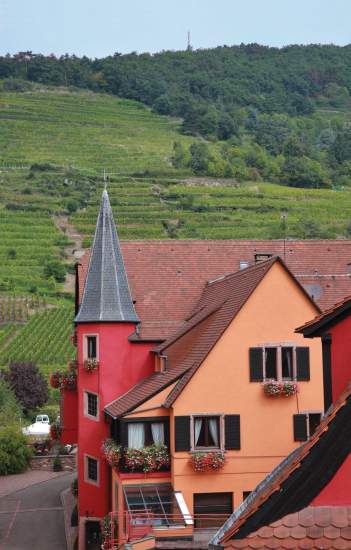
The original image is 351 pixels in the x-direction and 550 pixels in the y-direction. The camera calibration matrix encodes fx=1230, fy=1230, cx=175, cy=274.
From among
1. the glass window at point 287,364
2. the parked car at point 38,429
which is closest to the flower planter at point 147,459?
the glass window at point 287,364

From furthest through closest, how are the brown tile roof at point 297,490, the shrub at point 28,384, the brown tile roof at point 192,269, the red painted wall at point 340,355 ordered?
the shrub at point 28,384 → the brown tile roof at point 192,269 → the red painted wall at point 340,355 → the brown tile roof at point 297,490

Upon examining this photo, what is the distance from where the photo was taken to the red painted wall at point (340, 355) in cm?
1455

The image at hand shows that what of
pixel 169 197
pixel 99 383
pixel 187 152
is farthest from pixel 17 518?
pixel 187 152

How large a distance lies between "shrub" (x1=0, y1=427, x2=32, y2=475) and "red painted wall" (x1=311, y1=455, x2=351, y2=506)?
3581 centimetres

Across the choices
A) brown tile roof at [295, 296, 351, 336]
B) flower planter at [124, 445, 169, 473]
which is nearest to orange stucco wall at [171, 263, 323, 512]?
flower planter at [124, 445, 169, 473]

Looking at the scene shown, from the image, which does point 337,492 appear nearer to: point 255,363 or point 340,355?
point 340,355

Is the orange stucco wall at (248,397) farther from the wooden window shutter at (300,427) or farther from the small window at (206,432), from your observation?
the small window at (206,432)

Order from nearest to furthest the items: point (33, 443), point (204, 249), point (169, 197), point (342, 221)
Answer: point (204, 249) < point (33, 443) < point (342, 221) < point (169, 197)

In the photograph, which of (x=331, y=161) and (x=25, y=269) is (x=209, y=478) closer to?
(x=25, y=269)

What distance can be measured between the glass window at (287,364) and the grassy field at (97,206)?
189ft

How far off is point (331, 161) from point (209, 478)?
6610 inches

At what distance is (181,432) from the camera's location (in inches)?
1054

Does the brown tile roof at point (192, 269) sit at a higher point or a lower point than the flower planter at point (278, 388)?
higher

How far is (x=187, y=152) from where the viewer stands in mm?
182750
